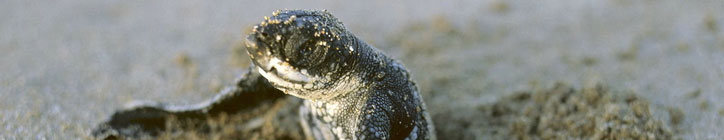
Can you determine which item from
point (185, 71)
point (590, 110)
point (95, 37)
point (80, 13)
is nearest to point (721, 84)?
point (590, 110)

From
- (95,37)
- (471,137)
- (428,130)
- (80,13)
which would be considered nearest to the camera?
(428,130)

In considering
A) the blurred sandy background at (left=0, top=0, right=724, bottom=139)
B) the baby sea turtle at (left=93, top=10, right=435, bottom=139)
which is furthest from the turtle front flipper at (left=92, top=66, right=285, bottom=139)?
the blurred sandy background at (left=0, top=0, right=724, bottom=139)

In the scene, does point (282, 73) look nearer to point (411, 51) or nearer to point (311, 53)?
point (311, 53)

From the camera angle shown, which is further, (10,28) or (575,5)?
(575,5)

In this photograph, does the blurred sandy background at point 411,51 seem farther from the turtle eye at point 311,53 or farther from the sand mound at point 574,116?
the turtle eye at point 311,53

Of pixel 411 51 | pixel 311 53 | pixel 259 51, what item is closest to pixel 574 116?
pixel 411 51

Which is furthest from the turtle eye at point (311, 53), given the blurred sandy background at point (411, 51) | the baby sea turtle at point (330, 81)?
the blurred sandy background at point (411, 51)

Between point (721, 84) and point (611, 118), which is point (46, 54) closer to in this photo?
point (611, 118)
